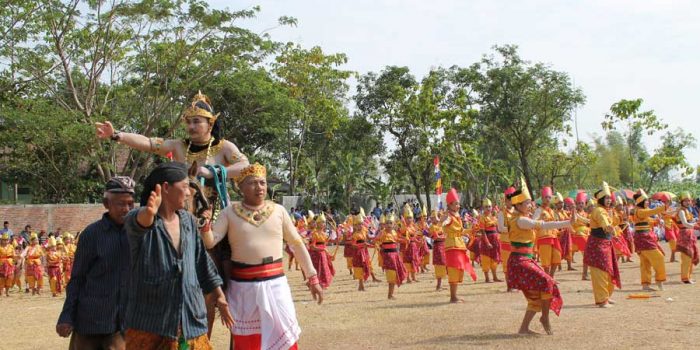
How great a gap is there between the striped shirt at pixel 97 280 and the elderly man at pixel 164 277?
76 cm

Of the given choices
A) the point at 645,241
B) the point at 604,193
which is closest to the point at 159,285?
the point at 604,193

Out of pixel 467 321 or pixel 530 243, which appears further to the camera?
pixel 467 321

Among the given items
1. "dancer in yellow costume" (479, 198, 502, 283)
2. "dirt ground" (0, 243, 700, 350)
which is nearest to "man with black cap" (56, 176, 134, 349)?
"dirt ground" (0, 243, 700, 350)

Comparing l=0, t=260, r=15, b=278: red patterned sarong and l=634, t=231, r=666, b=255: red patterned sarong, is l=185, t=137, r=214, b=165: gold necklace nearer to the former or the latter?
l=634, t=231, r=666, b=255: red patterned sarong

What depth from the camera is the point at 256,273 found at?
18.3 feet

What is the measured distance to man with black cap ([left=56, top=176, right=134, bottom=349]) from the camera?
197 inches

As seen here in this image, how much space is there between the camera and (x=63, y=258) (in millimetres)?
19328

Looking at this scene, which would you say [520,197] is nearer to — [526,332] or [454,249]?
[526,332]

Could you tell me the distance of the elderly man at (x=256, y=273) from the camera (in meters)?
5.52

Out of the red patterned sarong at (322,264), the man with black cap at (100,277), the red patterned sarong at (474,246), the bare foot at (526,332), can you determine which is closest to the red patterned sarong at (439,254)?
the red patterned sarong at (322,264)

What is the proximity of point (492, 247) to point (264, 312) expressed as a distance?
1201 centimetres

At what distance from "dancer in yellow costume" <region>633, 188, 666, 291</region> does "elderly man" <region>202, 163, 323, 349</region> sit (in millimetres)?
9572

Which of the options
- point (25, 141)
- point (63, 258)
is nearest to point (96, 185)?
point (25, 141)

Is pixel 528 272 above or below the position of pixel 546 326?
above
